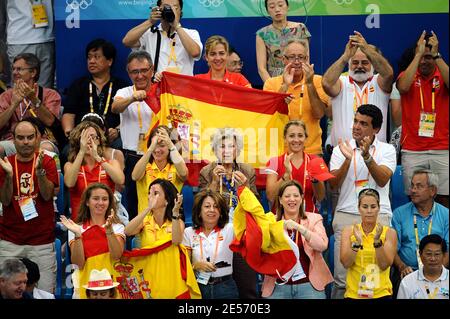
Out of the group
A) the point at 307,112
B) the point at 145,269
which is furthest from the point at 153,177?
the point at 307,112

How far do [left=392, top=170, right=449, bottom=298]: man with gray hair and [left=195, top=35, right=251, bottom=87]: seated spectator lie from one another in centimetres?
237

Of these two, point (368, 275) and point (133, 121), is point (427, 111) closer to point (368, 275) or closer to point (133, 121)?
point (368, 275)

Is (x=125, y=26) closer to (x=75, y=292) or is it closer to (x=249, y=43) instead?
(x=249, y=43)

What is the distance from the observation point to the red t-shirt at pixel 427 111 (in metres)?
14.5

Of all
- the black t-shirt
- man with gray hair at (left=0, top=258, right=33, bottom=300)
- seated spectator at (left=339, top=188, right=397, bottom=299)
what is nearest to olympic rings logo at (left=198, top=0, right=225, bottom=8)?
the black t-shirt

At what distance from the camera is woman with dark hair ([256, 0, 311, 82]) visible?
15.6 metres

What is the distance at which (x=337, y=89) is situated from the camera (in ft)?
47.8

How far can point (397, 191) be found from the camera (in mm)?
14633

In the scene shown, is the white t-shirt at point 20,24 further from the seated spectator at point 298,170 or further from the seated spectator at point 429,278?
the seated spectator at point 429,278

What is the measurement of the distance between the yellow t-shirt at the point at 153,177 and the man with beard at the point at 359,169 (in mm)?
1577

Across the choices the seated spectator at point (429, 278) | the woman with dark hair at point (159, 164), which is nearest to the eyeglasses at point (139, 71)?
the woman with dark hair at point (159, 164)

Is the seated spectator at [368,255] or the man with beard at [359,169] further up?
the man with beard at [359,169]

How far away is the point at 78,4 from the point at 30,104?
1.71m

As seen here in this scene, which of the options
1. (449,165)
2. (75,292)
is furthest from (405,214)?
(75,292)
